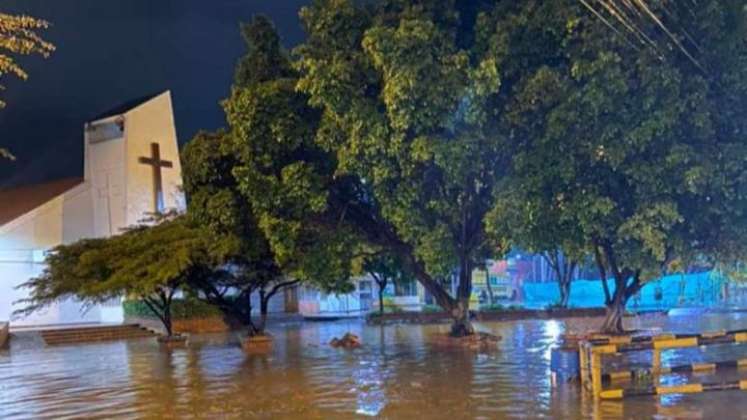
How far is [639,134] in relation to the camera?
10.8m

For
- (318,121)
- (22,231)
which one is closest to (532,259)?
(22,231)

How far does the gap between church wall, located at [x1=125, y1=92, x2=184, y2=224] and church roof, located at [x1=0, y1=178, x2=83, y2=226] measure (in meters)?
3.01

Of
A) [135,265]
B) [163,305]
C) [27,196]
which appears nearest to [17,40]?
[135,265]

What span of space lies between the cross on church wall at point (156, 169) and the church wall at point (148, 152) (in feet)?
0.50

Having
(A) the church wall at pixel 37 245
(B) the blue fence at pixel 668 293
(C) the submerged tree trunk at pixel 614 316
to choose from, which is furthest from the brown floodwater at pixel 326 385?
(B) the blue fence at pixel 668 293

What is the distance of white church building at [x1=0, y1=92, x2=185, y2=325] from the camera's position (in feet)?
98.9

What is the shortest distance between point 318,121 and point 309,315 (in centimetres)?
2134

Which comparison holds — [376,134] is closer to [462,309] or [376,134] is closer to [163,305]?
[462,309]

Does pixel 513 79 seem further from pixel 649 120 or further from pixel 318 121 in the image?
pixel 318 121

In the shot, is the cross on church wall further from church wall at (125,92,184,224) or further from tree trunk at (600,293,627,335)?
tree trunk at (600,293,627,335)

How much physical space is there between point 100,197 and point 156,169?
9.86ft

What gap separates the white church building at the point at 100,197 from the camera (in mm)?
30141

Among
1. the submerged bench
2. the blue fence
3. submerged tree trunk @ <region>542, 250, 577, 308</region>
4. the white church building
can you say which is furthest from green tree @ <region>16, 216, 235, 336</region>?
the blue fence

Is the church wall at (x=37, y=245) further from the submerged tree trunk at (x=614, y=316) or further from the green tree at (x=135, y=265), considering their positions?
the submerged tree trunk at (x=614, y=316)
